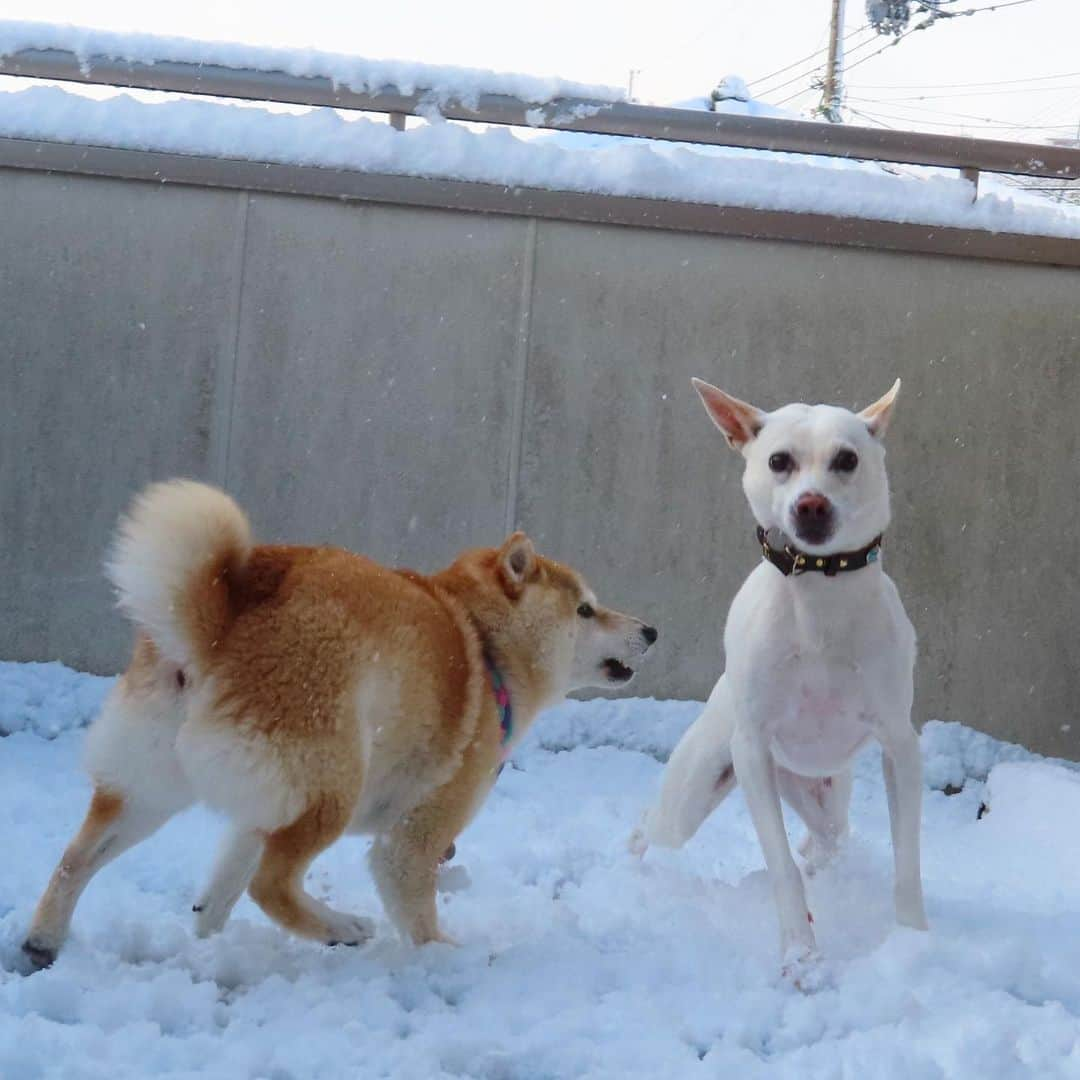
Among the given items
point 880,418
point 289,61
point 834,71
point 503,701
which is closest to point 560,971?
point 503,701

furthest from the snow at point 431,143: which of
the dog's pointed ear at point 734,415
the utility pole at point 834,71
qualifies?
the utility pole at point 834,71

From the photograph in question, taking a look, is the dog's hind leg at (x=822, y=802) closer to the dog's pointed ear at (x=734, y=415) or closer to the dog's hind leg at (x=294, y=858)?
the dog's pointed ear at (x=734, y=415)

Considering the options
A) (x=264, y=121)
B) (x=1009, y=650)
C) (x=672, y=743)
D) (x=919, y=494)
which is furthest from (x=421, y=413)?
(x=1009, y=650)

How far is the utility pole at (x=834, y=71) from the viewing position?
2203 cm

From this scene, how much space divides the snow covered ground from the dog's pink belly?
1.57 feet

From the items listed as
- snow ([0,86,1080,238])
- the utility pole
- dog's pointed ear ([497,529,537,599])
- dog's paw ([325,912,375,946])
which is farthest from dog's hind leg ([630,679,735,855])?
the utility pole

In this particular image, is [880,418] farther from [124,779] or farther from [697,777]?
[124,779]

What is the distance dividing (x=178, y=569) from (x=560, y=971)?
4.64ft

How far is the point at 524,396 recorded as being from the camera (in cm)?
652

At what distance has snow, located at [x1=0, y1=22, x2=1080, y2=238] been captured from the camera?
6.38 m

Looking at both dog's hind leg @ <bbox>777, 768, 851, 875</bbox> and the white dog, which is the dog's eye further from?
dog's hind leg @ <bbox>777, 768, 851, 875</bbox>

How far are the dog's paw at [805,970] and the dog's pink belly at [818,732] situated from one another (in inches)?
24.9

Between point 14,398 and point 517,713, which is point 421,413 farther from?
point 517,713

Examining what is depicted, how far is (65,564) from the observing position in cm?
637
